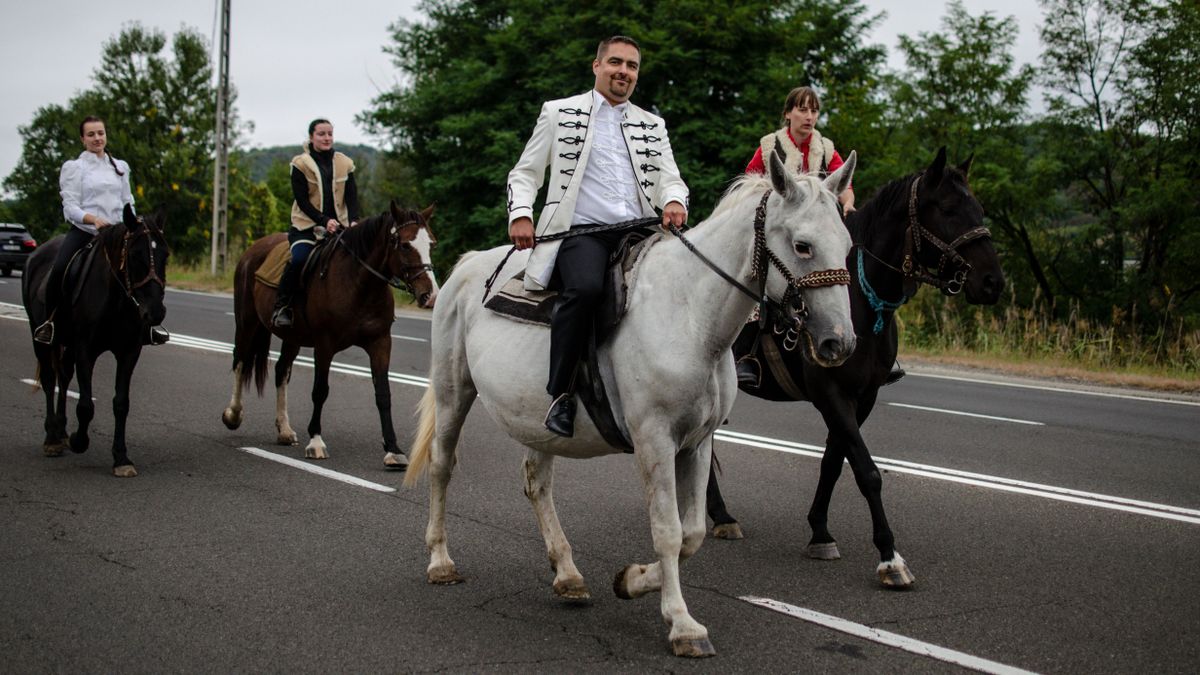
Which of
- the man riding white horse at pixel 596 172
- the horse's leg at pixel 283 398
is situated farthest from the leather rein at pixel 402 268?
the man riding white horse at pixel 596 172

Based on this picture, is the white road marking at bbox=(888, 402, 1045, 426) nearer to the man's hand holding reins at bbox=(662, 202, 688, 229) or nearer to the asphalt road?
the asphalt road

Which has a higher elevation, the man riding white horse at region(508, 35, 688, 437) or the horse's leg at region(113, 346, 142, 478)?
the man riding white horse at region(508, 35, 688, 437)

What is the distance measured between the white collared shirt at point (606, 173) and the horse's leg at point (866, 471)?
174 cm

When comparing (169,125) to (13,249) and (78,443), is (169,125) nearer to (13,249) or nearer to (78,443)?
(13,249)

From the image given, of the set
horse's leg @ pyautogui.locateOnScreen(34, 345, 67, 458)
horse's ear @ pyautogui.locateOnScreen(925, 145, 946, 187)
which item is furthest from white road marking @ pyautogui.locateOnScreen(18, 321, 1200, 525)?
horse's leg @ pyautogui.locateOnScreen(34, 345, 67, 458)

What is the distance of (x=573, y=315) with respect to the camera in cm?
507

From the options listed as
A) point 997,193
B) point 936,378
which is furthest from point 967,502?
point 997,193

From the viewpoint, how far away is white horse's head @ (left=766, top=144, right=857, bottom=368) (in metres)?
4.55

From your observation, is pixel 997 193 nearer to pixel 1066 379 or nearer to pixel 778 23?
pixel 1066 379

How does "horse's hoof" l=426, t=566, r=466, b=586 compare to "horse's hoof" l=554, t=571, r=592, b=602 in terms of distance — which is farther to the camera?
"horse's hoof" l=426, t=566, r=466, b=586

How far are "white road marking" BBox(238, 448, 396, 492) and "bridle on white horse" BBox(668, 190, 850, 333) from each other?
405cm

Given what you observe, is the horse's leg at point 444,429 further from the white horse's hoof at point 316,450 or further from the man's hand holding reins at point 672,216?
the white horse's hoof at point 316,450

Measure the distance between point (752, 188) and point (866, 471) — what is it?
1895 mm

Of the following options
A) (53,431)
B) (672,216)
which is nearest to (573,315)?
(672,216)
